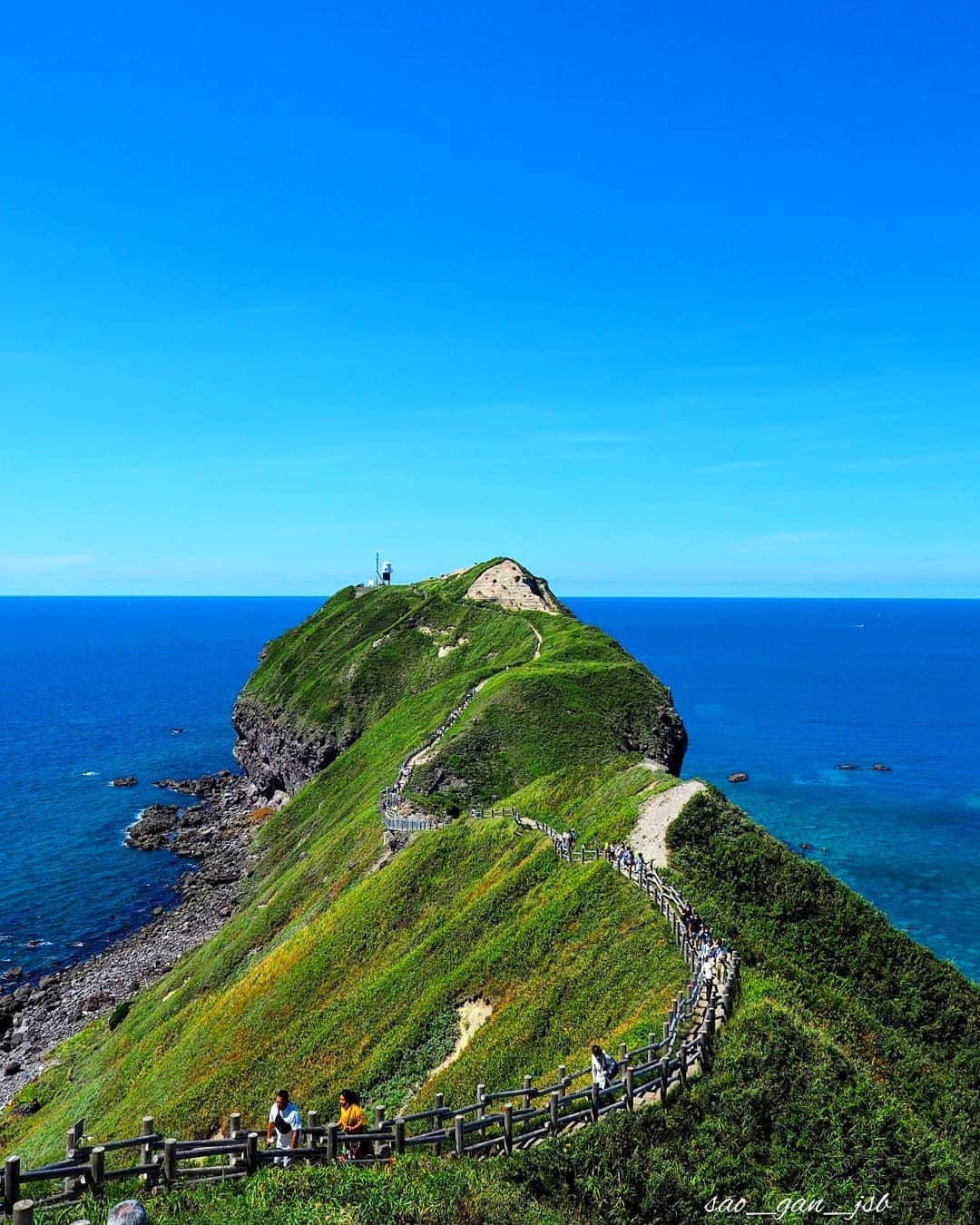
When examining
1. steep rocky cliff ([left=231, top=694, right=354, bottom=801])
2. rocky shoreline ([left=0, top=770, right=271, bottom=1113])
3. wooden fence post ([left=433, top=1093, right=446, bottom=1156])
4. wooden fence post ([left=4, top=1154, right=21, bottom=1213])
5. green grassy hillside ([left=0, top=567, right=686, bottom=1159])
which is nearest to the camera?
wooden fence post ([left=4, top=1154, right=21, bottom=1213])

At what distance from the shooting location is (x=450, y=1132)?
18109 millimetres

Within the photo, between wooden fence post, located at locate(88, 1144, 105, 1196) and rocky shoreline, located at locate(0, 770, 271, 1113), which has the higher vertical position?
wooden fence post, located at locate(88, 1144, 105, 1196)

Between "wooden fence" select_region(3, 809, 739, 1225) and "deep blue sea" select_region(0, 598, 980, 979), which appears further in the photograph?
"deep blue sea" select_region(0, 598, 980, 979)

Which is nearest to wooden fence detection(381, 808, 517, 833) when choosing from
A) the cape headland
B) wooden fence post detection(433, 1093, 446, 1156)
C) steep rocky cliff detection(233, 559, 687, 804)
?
the cape headland

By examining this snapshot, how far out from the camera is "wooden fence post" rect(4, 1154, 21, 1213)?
14.8 metres

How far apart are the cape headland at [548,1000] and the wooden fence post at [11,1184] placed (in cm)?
318

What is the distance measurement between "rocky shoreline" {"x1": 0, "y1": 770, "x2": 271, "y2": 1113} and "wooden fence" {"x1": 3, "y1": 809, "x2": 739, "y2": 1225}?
4129 centimetres

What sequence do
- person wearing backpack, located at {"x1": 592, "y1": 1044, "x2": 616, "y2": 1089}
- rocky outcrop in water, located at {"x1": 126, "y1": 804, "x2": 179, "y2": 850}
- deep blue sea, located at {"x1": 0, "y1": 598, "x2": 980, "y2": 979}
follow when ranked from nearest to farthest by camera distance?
1. person wearing backpack, located at {"x1": 592, "y1": 1044, "x2": 616, "y2": 1089}
2. deep blue sea, located at {"x1": 0, "y1": 598, "x2": 980, "y2": 979}
3. rocky outcrop in water, located at {"x1": 126, "y1": 804, "x2": 179, "y2": 850}

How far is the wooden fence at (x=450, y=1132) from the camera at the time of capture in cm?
1581

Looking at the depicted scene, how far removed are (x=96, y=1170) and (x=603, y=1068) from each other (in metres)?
10.8

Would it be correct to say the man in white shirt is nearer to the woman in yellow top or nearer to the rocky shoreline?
the woman in yellow top

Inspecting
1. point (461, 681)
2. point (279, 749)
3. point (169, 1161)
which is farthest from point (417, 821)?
point (279, 749)

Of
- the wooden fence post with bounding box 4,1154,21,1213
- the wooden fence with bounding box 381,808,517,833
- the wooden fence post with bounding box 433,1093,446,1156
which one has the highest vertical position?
the wooden fence post with bounding box 4,1154,21,1213

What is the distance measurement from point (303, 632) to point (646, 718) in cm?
8365
